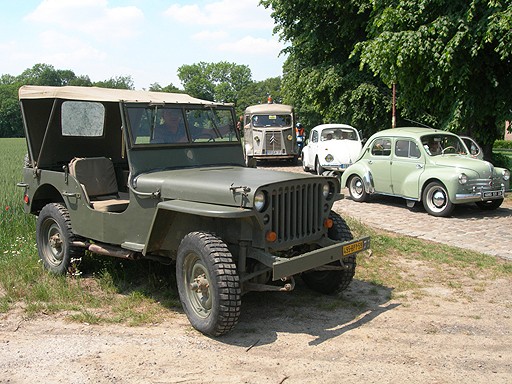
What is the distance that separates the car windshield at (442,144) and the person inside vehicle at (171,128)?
6.66 metres

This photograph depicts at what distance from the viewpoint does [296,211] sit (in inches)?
197

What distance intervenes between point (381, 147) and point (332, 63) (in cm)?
1019

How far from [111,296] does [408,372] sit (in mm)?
3223

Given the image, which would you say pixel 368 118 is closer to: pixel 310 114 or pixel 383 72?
pixel 383 72

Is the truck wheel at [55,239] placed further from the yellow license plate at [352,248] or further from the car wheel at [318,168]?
the car wheel at [318,168]

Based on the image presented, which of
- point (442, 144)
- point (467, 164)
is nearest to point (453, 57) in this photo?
point (442, 144)

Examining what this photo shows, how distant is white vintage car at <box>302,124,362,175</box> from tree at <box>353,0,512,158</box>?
8.79 feet

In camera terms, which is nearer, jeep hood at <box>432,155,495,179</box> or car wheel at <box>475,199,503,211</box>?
jeep hood at <box>432,155,495,179</box>

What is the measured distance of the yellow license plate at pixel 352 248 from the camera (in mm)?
5015

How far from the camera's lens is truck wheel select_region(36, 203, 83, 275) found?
20.4 feet

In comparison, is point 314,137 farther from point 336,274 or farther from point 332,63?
point 336,274

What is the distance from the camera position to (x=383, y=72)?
14094mm

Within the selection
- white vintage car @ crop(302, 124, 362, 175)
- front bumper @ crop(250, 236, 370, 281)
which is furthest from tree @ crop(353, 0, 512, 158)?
front bumper @ crop(250, 236, 370, 281)

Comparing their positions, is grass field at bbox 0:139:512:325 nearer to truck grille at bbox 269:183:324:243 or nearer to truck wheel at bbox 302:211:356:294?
truck wheel at bbox 302:211:356:294
